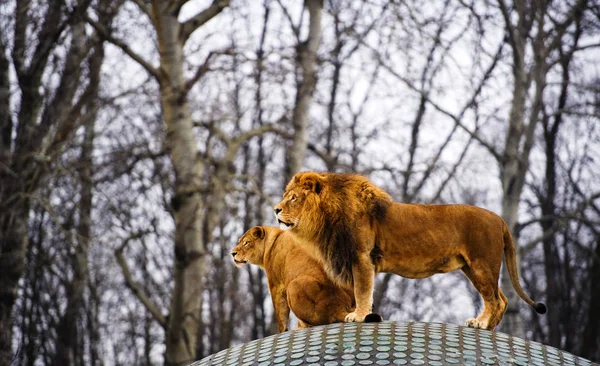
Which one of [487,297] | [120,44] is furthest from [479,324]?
[120,44]

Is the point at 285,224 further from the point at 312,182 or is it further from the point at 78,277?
the point at 78,277

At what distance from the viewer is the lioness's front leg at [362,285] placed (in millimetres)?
5238

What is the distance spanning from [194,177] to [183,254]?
3.56 ft

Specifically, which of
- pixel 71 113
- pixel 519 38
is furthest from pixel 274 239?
pixel 519 38

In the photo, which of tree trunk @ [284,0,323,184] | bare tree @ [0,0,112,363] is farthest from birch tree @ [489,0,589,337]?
bare tree @ [0,0,112,363]

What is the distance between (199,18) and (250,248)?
779cm

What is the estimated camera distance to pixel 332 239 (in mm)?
5328

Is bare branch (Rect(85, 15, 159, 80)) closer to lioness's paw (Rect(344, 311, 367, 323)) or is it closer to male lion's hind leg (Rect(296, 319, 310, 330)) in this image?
male lion's hind leg (Rect(296, 319, 310, 330))

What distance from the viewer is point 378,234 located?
5.35 metres

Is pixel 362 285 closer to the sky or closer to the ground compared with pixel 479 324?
closer to the sky

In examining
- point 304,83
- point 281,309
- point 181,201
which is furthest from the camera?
point 304,83

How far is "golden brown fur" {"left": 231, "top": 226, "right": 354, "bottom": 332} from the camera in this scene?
5.66 m

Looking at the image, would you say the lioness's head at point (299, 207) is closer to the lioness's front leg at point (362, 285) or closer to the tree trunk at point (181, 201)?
the lioness's front leg at point (362, 285)

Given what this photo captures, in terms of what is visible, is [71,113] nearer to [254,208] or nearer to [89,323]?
[254,208]
